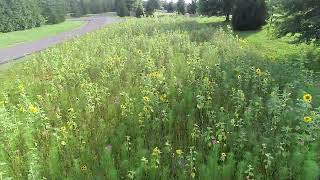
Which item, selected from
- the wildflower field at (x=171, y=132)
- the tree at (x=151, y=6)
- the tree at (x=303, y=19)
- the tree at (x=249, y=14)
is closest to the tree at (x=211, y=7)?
the tree at (x=249, y=14)

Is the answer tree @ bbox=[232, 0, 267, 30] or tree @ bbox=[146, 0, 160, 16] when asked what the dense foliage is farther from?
tree @ bbox=[146, 0, 160, 16]

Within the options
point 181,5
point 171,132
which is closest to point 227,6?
point 171,132

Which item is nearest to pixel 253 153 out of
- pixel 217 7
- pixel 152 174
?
pixel 152 174

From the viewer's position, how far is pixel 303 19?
40.5 feet

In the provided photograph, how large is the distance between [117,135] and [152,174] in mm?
1331

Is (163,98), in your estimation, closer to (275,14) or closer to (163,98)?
(163,98)

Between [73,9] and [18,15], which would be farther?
[73,9]

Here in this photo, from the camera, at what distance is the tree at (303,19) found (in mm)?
11922

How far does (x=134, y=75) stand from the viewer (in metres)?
8.05

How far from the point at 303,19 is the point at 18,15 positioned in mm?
30224

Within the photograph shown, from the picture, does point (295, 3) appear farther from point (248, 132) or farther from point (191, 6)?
point (191, 6)

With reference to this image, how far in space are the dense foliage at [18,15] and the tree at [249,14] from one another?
21.1 m

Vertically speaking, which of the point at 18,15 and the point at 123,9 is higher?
the point at 18,15

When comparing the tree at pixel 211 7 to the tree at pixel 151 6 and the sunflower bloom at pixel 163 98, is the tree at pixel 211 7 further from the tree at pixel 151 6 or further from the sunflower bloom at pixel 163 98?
→ the tree at pixel 151 6
